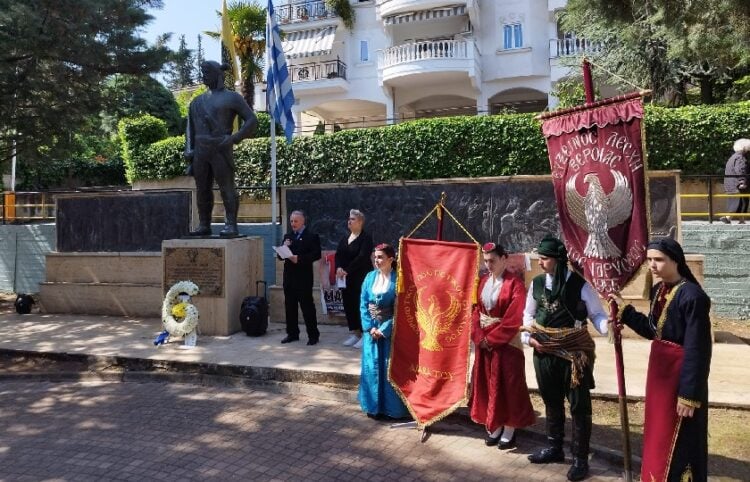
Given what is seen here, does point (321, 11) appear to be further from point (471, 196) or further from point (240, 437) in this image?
point (240, 437)

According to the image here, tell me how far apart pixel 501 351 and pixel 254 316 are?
4705mm

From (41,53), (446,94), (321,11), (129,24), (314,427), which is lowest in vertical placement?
(314,427)

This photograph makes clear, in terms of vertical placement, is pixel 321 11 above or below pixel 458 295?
above

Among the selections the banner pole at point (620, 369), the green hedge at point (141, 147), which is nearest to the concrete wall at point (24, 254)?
the green hedge at point (141, 147)

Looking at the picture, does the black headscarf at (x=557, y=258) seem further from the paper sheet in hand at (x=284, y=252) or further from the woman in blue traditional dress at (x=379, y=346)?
the paper sheet in hand at (x=284, y=252)

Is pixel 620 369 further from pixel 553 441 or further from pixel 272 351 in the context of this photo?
pixel 272 351

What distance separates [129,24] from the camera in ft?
36.6

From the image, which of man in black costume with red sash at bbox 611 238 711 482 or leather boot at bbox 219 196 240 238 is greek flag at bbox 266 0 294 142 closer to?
leather boot at bbox 219 196 240 238

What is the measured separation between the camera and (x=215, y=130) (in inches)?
353

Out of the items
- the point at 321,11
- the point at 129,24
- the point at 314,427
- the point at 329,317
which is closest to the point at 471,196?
the point at 329,317

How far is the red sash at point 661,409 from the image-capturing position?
11.4 ft

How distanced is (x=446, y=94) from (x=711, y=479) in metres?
23.2

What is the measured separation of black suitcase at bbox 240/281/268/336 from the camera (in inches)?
337

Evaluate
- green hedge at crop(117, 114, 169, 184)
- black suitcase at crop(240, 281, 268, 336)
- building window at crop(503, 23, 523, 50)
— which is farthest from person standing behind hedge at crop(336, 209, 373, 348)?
building window at crop(503, 23, 523, 50)
